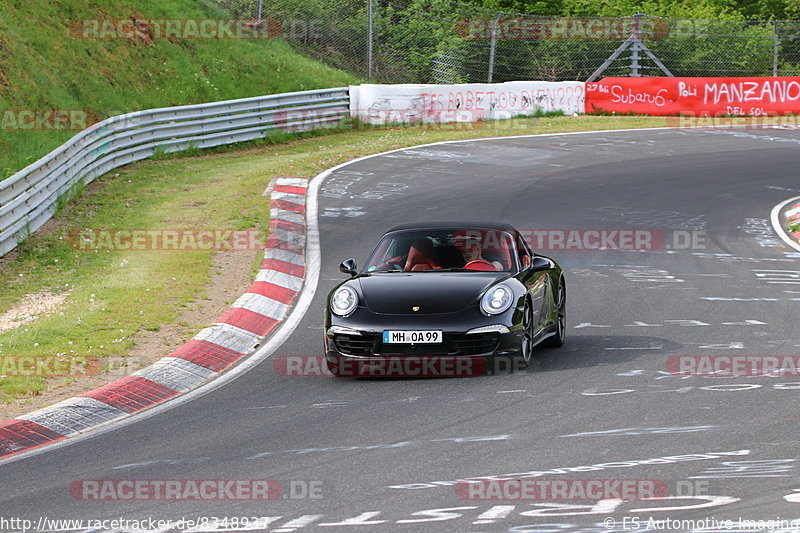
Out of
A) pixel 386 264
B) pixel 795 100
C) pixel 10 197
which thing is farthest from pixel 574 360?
pixel 795 100

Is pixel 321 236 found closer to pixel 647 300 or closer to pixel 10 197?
pixel 10 197

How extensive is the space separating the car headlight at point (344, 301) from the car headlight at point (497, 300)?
1.05m

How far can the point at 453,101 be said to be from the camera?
98.6ft

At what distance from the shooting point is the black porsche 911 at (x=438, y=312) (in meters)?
8.82

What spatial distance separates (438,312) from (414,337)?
31cm

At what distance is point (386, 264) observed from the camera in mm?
10172

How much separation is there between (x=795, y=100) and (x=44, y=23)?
67.1 ft
